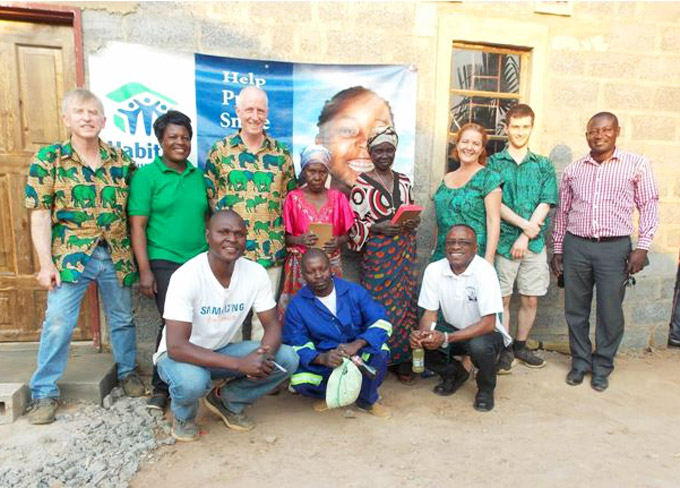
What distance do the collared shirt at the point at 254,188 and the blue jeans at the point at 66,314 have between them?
31.2 inches

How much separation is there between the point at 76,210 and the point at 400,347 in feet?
7.45

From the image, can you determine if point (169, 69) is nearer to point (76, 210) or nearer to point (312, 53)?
point (312, 53)

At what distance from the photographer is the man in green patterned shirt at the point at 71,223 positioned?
2705 millimetres

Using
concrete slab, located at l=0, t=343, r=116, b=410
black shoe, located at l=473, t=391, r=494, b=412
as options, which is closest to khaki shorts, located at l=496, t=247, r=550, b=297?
black shoe, located at l=473, t=391, r=494, b=412

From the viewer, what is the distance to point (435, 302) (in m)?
3.17

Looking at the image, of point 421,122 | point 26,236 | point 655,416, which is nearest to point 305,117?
point 421,122

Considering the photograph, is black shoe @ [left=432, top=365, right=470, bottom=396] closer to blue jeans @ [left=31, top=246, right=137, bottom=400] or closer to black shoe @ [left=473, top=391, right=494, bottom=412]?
black shoe @ [left=473, top=391, right=494, bottom=412]

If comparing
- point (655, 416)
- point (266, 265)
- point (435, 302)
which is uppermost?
point (266, 265)

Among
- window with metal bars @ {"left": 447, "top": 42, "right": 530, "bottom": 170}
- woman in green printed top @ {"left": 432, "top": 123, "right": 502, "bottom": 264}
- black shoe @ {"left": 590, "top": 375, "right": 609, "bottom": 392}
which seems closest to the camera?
woman in green printed top @ {"left": 432, "top": 123, "right": 502, "bottom": 264}

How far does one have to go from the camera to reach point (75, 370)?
10.5ft

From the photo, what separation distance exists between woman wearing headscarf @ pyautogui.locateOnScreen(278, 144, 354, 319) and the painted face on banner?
27.0 inches

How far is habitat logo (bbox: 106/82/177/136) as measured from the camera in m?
3.40

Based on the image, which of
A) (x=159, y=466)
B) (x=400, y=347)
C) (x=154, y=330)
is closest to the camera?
(x=159, y=466)

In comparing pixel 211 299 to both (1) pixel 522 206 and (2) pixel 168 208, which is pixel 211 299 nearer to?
(2) pixel 168 208
